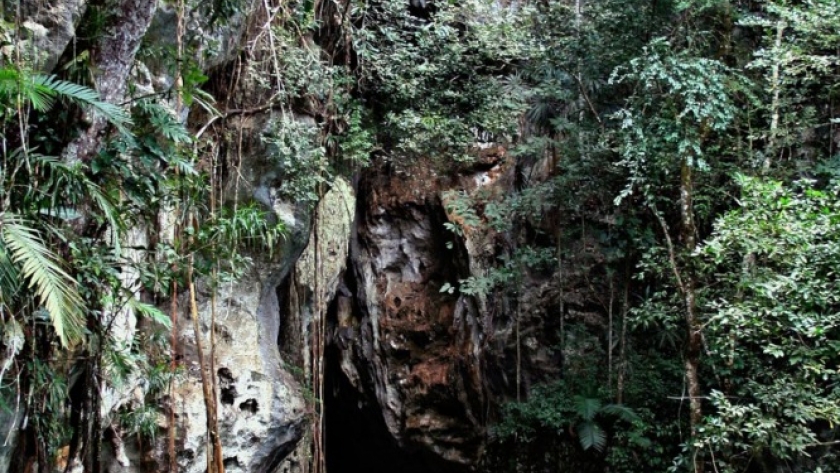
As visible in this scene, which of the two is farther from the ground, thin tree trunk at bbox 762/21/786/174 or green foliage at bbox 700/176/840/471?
thin tree trunk at bbox 762/21/786/174

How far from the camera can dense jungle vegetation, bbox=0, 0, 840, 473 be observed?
3.12m

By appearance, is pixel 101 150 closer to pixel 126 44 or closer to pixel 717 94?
pixel 126 44

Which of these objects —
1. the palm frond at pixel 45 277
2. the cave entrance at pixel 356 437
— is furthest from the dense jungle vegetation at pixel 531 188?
the cave entrance at pixel 356 437

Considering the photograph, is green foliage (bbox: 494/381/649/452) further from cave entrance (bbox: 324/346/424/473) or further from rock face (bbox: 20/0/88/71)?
rock face (bbox: 20/0/88/71)

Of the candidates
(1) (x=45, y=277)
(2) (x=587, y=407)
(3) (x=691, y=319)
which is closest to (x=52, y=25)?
(1) (x=45, y=277)

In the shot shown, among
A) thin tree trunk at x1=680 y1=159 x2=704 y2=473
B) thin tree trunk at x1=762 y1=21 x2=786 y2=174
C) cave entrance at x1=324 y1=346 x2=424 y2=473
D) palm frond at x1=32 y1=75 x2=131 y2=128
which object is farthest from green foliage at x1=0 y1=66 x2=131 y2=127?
cave entrance at x1=324 y1=346 x2=424 y2=473

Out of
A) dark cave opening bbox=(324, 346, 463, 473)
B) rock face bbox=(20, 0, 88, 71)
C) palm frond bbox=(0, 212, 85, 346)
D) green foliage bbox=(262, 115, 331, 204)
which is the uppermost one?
green foliage bbox=(262, 115, 331, 204)

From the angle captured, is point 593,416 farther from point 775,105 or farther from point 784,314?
point 775,105

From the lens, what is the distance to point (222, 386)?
6.10m

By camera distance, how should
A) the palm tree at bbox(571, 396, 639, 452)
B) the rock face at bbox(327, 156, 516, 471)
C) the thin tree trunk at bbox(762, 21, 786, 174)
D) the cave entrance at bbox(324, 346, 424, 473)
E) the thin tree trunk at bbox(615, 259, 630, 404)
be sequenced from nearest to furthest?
the thin tree trunk at bbox(762, 21, 786, 174) < the palm tree at bbox(571, 396, 639, 452) < the thin tree trunk at bbox(615, 259, 630, 404) < the rock face at bbox(327, 156, 516, 471) < the cave entrance at bbox(324, 346, 424, 473)

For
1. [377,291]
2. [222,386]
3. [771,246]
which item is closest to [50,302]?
[222,386]

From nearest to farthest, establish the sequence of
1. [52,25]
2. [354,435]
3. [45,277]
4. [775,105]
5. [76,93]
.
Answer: [45,277] < [76,93] < [52,25] < [775,105] < [354,435]

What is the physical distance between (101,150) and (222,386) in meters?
3.49

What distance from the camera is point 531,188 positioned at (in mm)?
7520
